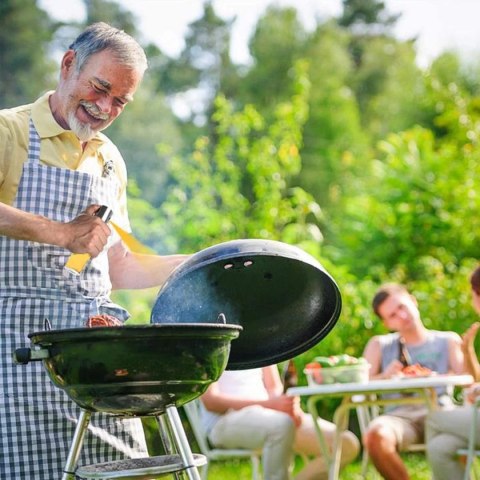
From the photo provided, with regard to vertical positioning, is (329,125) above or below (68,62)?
above

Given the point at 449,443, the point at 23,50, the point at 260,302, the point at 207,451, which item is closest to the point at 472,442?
the point at 449,443

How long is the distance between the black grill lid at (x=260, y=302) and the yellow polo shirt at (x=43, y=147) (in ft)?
1.29

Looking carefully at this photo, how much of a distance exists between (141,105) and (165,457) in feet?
53.0

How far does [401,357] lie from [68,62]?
3.04 meters

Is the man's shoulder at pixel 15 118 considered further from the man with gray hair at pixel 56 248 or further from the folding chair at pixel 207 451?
the folding chair at pixel 207 451

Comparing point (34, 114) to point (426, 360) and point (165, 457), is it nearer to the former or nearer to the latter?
point (165, 457)

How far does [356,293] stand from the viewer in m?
7.75

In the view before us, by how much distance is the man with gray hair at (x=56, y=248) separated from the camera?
269cm

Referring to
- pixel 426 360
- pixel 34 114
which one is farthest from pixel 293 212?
pixel 34 114

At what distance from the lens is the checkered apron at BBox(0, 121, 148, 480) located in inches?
106

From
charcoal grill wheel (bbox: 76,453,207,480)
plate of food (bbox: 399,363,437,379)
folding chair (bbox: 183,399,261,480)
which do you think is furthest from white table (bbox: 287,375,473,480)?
charcoal grill wheel (bbox: 76,453,207,480)

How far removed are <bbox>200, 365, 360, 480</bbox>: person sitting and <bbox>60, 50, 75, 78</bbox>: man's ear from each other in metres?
2.22

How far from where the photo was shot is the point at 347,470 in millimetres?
6625

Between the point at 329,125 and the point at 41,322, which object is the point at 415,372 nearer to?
the point at 41,322
